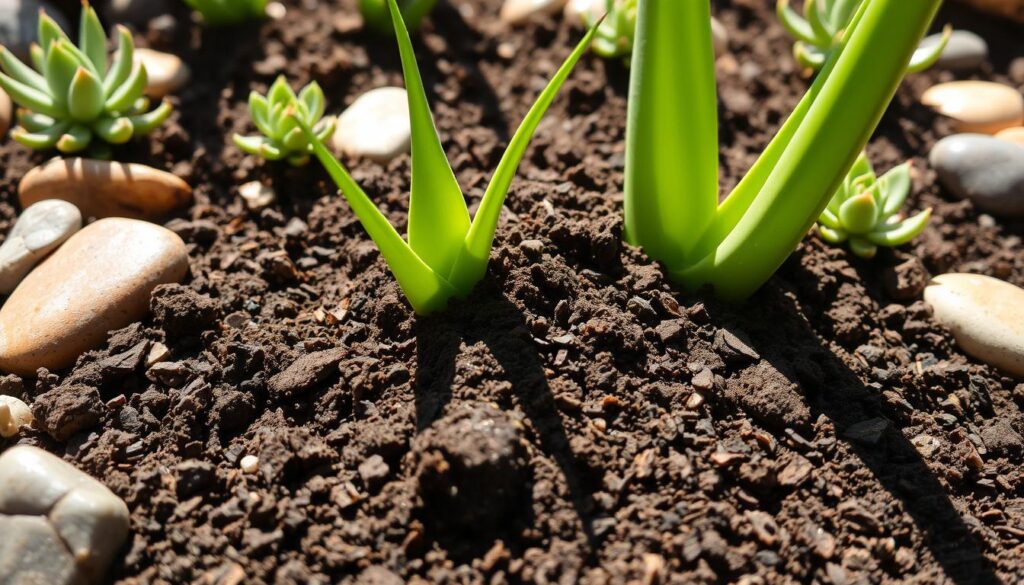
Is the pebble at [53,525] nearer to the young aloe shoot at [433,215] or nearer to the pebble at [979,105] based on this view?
the young aloe shoot at [433,215]

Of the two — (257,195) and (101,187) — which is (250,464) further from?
(101,187)

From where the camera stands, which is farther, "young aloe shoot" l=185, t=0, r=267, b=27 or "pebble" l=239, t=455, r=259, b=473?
"young aloe shoot" l=185, t=0, r=267, b=27

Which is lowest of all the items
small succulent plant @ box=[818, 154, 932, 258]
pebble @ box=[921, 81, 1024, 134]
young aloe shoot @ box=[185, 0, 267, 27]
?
small succulent plant @ box=[818, 154, 932, 258]

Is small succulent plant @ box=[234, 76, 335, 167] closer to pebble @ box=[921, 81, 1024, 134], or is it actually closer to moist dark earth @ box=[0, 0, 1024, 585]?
moist dark earth @ box=[0, 0, 1024, 585]

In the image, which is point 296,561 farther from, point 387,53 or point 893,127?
point 893,127

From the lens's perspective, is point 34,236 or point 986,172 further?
point 986,172

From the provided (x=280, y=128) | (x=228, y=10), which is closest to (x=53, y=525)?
(x=280, y=128)

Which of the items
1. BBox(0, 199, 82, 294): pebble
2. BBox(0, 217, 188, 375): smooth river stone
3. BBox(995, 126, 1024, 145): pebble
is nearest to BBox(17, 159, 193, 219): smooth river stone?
BBox(0, 199, 82, 294): pebble
